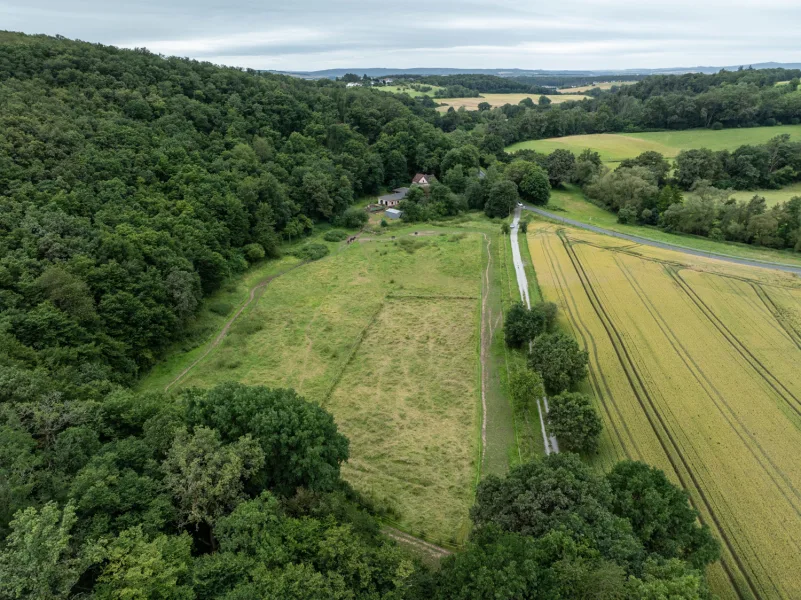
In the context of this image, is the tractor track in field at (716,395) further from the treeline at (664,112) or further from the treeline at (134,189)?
the treeline at (664,112)

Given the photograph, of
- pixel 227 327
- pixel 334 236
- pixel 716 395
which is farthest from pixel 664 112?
pixel 227 327

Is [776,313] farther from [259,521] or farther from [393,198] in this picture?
[393,198]

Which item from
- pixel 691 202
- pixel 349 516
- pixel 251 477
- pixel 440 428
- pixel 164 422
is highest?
pixel 691 202

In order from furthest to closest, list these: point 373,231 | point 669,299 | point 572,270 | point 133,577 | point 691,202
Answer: point 373,231 < point 691,202 < point 572,270 < point 669,299 < point 133,577

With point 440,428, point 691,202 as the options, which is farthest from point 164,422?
point 691,202

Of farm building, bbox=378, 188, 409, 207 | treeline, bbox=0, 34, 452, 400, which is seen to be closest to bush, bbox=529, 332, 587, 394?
treeline, bbox=0, 34, 452, 400

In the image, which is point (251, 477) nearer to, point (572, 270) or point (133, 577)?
point (133, 577)
